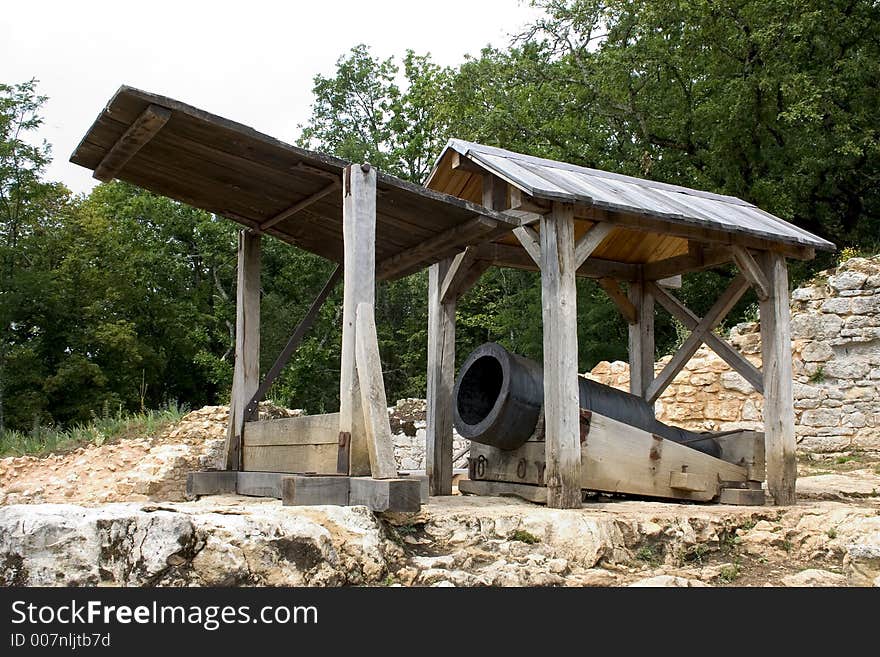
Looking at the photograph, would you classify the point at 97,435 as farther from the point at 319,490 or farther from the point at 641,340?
the point at 319,490

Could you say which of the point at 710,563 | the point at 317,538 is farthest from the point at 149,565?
the point at 710,563

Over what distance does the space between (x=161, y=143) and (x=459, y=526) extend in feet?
9.64

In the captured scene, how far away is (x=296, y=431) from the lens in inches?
220

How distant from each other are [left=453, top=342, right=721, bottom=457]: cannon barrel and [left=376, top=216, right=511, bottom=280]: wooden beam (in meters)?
0.86

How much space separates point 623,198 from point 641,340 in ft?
8.11

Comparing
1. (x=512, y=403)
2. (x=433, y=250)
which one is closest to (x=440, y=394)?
(x=512, y=403)

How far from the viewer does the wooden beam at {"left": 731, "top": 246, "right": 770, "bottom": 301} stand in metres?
7.16

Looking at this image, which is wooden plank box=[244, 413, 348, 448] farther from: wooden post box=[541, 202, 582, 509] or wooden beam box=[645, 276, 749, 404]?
wooden beam box=[645, 276, 749, 404]

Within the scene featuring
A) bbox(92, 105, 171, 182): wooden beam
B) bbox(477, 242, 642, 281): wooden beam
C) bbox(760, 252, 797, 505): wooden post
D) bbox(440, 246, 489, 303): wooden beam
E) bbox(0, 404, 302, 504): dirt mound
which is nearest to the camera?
bbox(92, 105, 171, 182): wooden beam

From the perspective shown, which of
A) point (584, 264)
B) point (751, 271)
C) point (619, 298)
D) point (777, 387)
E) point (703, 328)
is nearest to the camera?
point (777, 387)

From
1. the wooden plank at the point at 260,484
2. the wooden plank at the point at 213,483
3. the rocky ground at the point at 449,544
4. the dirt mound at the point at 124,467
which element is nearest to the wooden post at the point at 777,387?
the rocky ground at the point at 449,544

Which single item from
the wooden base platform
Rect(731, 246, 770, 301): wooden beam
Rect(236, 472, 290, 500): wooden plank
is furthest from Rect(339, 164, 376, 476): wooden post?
Rect(731, 246, 770, 301): wooden beam

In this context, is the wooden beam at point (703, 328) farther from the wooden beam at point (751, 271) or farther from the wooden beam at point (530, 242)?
the wooden beam at point (530, 242)

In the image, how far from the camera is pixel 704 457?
7.07 meters
